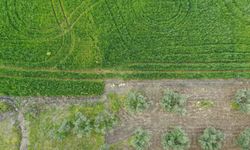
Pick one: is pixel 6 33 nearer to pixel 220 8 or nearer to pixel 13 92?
pixel 13 92

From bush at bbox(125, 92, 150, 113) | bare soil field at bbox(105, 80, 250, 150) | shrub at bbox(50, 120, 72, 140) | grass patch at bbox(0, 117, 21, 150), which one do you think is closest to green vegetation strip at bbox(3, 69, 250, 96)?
bare soil field at bbox(105, 80, 250, 150)

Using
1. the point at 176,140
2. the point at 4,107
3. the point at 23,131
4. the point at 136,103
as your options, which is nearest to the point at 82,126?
the point at 136,103

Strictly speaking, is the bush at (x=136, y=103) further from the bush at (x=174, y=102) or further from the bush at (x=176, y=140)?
the bush at (x=176, y=140)

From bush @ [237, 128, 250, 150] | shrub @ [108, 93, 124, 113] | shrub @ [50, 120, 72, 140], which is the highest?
shrub @ [108, 93, 124, 113]

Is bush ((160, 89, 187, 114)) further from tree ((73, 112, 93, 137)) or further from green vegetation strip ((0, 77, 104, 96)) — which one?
tree ((73, 112, 93, 137))

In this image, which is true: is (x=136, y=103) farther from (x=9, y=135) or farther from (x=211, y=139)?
(x=9, y=135)
